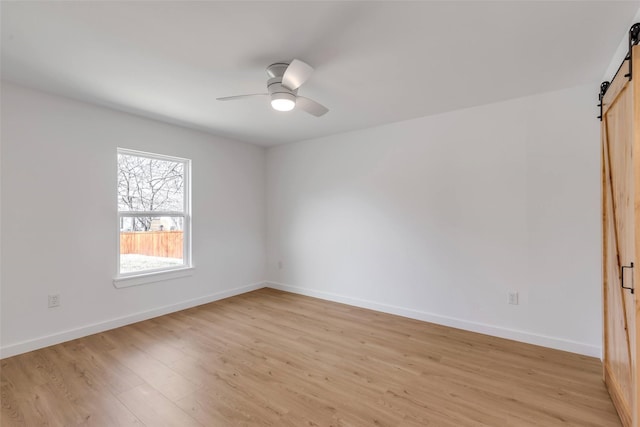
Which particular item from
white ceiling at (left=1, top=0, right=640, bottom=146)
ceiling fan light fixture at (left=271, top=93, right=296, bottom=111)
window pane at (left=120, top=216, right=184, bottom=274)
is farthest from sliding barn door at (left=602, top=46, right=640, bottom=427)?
window pane at (left=120, top=216, right=184, bottom=274)

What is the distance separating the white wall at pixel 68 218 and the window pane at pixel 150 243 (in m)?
0.19

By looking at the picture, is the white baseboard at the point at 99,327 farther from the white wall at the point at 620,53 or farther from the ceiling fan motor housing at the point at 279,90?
the white wall at the point at 620,53

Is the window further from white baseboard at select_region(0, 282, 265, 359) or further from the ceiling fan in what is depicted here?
the ceiling fan

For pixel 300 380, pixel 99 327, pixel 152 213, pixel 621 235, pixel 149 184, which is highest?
pixel 149 184

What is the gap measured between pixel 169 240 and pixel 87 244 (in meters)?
0.95

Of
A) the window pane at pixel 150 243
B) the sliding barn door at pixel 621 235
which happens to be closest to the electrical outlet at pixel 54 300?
the window pane at pixel 150 243

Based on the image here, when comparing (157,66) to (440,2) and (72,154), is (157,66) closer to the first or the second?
(72,154)

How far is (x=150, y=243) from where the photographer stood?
375 centimetres

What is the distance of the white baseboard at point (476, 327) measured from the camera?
269 cm

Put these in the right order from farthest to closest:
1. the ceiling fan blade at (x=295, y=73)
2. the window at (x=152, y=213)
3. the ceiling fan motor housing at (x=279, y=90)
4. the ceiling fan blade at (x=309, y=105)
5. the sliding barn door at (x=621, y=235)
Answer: the window at (x=152, y=213) → the ceiling fan blade at (x=309, y=105) → the ceiling fan motor housing at (x=279, y=90) → the ceiling fan blade at (x=295, y=73) → the sliding barn door at (x=621, y=235)

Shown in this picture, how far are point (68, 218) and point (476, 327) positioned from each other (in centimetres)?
437

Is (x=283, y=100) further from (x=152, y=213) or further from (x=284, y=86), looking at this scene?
(x=152, y=213)

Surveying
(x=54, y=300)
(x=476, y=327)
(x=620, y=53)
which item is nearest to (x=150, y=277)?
(x=54, y=300)

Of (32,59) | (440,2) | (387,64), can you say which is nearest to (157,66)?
(32,59)
